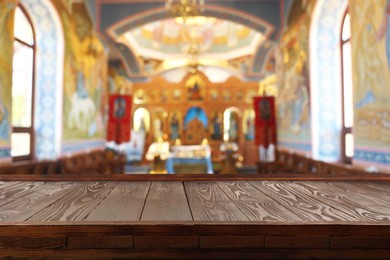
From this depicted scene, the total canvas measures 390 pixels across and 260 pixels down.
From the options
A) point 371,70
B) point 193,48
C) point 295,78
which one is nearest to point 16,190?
point 371,70

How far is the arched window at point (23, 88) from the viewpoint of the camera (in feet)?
21.4

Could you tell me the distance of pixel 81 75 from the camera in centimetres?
859

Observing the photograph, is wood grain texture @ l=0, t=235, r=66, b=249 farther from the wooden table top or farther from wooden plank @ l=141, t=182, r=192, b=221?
wooden plank @ l=141, t=182, r=192, b=221

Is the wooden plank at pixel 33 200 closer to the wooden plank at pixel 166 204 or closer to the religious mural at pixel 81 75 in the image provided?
the wooden plank at pixel 166 204

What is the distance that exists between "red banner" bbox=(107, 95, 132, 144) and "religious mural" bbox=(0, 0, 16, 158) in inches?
210

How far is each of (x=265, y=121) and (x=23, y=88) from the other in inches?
257

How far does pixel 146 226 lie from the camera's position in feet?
4.14

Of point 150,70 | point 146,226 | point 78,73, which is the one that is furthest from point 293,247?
point 150,70

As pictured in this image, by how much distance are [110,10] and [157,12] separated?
138 centimetres

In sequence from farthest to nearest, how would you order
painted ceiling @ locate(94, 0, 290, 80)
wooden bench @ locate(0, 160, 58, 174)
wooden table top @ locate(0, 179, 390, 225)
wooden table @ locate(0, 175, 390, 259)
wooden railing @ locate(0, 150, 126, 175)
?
1. painted ceiling @ locate(94, 0, 290, 80)
2. wooden railing @ locate(0, 150, 126, 175)
3. wooden bench @ locate(0, 160, 58, 174)
4. wooden table top @ locate(0, 179, 390, 225)
5. wooden table @ locate(0, 175, 390, 259)

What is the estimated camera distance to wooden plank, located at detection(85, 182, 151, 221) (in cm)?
140

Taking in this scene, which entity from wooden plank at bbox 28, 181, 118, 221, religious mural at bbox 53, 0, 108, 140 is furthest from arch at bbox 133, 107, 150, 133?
wooden plank at bbox 28, 181, 118, 221

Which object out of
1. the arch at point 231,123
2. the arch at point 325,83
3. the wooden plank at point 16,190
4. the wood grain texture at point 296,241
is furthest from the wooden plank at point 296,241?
the arch at point 231,123

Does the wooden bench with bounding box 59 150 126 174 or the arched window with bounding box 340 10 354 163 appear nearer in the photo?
the arched window with bounding box 340 10 354 163
